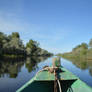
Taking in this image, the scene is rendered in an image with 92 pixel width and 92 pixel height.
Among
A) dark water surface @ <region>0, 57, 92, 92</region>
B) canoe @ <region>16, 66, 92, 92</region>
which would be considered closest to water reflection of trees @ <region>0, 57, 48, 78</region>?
dark water surface @ <region>0, 57, 92, 92</region>

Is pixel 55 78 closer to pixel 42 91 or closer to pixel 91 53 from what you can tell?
pixel 42 91

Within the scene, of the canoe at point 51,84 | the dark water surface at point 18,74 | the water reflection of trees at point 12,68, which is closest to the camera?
the canoe at point 51,84

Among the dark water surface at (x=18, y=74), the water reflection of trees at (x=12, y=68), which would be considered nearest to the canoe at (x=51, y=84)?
the dark water surface at (x=18, y=74)

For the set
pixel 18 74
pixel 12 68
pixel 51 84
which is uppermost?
pixel 51 84

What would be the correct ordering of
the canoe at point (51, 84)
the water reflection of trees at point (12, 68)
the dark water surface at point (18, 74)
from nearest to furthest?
the canoe at point (51, 84)
the dark water surface at point (18, 74)
the water reflection of trees at point (12, 68)

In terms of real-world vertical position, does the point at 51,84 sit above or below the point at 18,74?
above

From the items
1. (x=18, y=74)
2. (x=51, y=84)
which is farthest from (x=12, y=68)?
(x=51, y=84)

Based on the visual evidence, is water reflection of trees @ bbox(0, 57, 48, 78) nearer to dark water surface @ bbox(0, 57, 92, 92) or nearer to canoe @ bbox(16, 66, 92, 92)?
dark water surface @ bbox(0, 57, 92, 92)

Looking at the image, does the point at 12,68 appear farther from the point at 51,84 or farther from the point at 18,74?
the point at 51,84

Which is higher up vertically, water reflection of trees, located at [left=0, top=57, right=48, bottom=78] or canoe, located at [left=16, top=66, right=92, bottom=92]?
canoe, located at [left=16, top=66, right=92, bottom=92]

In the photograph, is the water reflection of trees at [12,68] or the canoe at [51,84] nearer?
the canoe at [51,84]

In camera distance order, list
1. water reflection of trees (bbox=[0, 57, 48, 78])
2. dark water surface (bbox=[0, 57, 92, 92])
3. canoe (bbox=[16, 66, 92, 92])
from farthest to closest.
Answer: water reflection of trees (bbox=[0, 57, 48, 78]) → dark water surface (bbox=[0, 57, 92, 92]) → canoe (bbox=[16, 66, 92, 92])

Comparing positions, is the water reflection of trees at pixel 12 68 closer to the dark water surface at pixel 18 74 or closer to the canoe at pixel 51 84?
the dark water surface at pixel 18 74

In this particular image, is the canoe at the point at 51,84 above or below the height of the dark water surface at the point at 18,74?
above
